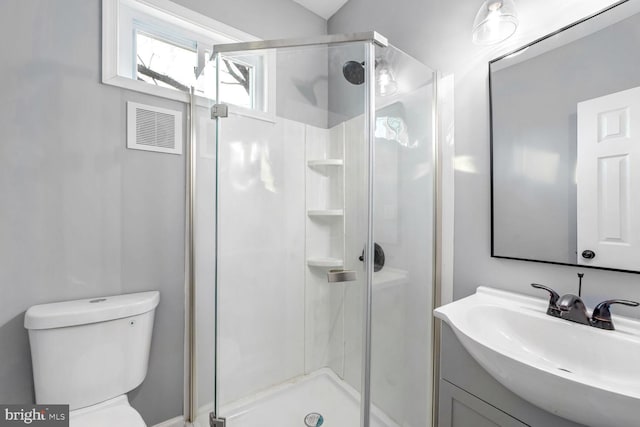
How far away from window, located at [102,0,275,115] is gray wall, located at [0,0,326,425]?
0.19 ft

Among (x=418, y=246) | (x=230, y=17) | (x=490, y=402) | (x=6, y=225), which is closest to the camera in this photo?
(x=490, y=402)

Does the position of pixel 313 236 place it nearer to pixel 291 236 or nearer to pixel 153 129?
pixel 291 236

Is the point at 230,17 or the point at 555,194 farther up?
the point at 230,17

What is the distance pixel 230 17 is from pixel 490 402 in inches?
86.0

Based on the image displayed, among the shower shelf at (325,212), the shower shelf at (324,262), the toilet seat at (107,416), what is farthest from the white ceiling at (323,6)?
the toilet seat at (107,416)

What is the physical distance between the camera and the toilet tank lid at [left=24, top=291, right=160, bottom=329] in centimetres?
103

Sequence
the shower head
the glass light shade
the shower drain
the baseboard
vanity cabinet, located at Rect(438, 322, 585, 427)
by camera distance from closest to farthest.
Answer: vanity cabinet, located at Rect(438, 322, 585, 427)
the glass light shade
the shower head
the shower drain
the baseboard

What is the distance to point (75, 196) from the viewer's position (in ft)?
3.94

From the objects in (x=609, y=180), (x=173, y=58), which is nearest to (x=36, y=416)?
(x=173, y=58)

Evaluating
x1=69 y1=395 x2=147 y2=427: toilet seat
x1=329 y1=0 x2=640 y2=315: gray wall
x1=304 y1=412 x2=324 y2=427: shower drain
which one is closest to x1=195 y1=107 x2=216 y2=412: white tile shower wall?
x1=69 y1=395 x2=147 y2=427: toilet seat

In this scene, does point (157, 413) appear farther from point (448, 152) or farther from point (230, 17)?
point (230, 17)

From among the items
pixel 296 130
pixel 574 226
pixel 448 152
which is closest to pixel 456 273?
pixel 574 226

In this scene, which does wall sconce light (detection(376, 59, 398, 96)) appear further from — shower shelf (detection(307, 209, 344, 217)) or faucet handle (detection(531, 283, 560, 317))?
faucet handle (detection(531, 283, 560, 317))

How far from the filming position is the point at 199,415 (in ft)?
4.60
